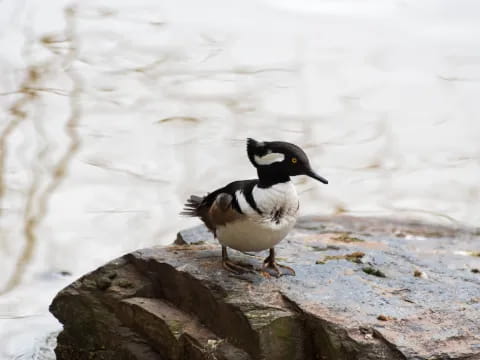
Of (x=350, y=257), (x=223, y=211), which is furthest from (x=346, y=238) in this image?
(x=223, y=211)

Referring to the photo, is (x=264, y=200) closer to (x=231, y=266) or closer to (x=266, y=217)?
(x=266, y=217)

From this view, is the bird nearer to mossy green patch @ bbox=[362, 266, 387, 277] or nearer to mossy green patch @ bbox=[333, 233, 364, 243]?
mossy green patch @ bbox=[362, 266, 387, 277]

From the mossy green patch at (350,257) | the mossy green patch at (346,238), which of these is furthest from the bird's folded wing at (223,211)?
the mossy green patch at (346,238)

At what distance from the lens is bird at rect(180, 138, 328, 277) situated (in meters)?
3.25

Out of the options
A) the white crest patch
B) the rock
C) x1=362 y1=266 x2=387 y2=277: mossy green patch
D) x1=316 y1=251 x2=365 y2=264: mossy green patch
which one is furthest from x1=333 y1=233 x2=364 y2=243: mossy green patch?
the white crest patch

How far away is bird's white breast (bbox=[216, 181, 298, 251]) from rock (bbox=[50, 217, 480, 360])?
171 millimetres

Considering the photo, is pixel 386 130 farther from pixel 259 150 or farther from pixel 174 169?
pixel 259 150

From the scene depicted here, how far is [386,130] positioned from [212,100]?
48.6 inches

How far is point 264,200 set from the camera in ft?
10.7

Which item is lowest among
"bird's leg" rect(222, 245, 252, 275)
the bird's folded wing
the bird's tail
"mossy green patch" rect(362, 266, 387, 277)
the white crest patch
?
"mossy green patch" rect(362, 266, 387, 277)

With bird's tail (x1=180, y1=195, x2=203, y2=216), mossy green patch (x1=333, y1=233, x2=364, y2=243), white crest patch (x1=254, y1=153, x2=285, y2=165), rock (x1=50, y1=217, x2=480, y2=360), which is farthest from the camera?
mossy green patch (x1=333, y1=233, x2=364, y2=243)

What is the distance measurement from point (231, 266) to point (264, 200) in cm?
34

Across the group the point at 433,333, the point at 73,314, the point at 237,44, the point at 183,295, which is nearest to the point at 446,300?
the point at 433,333

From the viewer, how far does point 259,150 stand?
10.7ft
